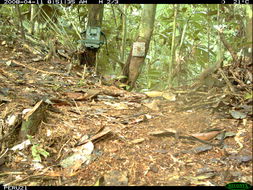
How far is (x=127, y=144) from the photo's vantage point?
161 cm

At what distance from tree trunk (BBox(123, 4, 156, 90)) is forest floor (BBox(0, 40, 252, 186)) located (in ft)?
3.63

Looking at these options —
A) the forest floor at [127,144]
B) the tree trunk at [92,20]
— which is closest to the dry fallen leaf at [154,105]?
the forest floor at [127,144]

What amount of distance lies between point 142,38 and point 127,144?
77.4 inches

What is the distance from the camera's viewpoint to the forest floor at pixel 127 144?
1.29 metres

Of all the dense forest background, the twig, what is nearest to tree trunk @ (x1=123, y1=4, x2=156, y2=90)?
the dense forest background

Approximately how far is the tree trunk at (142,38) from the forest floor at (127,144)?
111 centimetres

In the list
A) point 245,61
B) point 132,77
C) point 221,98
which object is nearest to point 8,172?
point 221,98

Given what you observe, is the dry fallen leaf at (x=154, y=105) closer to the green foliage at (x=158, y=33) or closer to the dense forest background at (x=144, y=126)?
the dense forest background at (x=144, y=126)

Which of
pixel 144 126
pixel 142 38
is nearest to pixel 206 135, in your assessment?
pixel 144 126

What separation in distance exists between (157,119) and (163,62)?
2.78 m

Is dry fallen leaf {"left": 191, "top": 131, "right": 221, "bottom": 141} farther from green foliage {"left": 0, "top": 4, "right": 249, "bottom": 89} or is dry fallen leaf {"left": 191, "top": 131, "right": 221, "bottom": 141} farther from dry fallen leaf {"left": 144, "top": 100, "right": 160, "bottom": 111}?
green foliage {"left": 0, "top": 4, "right": 249, "bottom": 89}

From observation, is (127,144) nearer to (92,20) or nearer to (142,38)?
(142,38)

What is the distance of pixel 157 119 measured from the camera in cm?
185

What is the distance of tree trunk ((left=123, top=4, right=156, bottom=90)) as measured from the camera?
316cm
